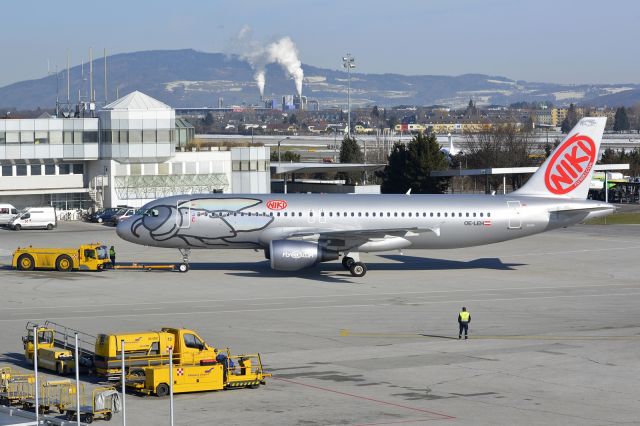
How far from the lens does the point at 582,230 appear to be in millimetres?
84938

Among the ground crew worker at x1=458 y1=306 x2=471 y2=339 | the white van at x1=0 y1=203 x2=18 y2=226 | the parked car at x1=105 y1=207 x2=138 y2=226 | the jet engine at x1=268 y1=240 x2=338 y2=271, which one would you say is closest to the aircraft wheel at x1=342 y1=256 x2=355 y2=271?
the jet engine at x1=268 y1=240 x2=338 y2=271

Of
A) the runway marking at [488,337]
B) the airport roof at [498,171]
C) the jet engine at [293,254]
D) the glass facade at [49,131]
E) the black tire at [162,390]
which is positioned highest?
the glass facade at [49,131]

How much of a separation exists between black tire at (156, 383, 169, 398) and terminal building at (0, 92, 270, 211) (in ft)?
223

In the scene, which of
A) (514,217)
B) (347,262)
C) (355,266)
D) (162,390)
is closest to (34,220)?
(347,262)

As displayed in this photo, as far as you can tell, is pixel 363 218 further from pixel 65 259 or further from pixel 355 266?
pixel 65 259

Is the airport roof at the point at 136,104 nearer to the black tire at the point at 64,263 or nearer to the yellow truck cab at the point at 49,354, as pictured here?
the black tire at the point at 64,263

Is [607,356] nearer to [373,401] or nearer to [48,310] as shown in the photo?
[373,401]

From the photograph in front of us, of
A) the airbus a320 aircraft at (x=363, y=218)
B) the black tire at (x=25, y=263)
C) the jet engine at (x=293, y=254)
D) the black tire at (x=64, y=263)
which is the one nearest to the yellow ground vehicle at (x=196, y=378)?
the jet engine at (x=293, y=254)

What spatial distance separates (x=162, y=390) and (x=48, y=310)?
1708 centimetres

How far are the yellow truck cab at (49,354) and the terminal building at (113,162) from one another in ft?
204

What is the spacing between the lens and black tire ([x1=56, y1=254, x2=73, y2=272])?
2282 inches

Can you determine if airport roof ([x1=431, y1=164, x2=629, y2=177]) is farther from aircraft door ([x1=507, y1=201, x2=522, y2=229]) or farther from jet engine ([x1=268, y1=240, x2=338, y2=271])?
jet engine ([x1=268, y1=240, x2=338, y2=271])

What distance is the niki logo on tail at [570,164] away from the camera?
5947 cm

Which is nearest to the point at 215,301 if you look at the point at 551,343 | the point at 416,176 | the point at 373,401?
the point at 551,343
